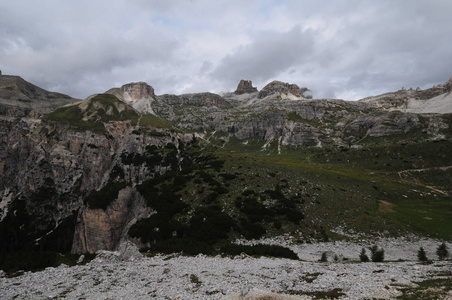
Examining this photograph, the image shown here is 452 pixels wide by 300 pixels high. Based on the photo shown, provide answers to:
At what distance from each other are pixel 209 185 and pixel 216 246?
79.2 feet

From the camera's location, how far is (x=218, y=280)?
20.2 m

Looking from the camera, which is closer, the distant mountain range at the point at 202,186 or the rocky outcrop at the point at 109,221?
the distant mountain range at the point at 202,186

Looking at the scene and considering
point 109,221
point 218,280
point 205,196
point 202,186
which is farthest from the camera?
point 109,221

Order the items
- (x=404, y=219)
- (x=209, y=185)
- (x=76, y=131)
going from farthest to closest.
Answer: (x=76, y=131)
(x=209, y=185)
(x=404, y=219)

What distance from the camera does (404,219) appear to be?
47.3 meters

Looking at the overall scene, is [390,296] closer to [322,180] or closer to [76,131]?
[322,180]

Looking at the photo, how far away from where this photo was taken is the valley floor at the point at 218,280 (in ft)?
51.2

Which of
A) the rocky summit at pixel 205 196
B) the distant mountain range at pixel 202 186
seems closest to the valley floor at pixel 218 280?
the rocky summit at pixel 205 196

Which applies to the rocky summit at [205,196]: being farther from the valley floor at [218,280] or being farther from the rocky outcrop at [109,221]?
the valley floor at [218,280]

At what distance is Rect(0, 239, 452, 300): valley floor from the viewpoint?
1561 cm

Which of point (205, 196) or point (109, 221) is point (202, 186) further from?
point (109, 221)

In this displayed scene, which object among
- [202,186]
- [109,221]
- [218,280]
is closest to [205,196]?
[202,186]

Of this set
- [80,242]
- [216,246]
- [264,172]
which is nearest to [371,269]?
[216,246]

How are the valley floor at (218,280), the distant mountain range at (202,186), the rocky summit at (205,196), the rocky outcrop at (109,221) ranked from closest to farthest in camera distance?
1. the valley floor at (218,280)
2. the rocky summit at (205,196)
3. the distant mountain range at (202,186)
4. the rocky outcrop at (109,221)
